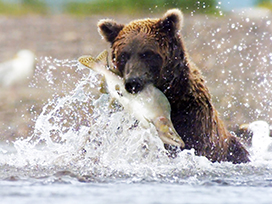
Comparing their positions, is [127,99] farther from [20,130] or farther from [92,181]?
[20,130]

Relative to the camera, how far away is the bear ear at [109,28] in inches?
215

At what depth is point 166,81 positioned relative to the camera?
5258 mm

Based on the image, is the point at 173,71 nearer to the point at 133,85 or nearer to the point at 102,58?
the point at 133,85

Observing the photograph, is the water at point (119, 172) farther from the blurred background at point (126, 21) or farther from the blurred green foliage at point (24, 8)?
the blurred green foliage at point (24, 8)

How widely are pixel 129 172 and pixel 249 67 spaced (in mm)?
7620

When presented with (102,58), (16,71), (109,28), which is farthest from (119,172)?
(16,71)

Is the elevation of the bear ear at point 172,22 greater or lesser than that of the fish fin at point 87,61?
greater

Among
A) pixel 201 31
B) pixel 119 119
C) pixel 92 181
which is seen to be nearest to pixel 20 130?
pixel 119 119

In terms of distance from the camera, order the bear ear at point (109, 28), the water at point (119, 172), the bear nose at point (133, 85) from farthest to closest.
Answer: the bear ear at point (109, 28) → the bear nose at point (133, 85) → the water at point (119, 172)

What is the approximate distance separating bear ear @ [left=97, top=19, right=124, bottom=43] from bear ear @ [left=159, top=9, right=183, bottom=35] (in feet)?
1.33

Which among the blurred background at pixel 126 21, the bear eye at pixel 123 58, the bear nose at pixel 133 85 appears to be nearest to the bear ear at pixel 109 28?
the bear eye at pixel 123 58

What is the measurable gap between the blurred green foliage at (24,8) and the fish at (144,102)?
1061 cm

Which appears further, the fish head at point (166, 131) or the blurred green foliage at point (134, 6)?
the blurred green foliage at point (134, 6)

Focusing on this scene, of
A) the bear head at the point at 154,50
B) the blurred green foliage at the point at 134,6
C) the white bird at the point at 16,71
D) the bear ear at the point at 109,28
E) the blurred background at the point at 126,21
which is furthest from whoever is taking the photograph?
the blurred green foliage at the point at 134,6
